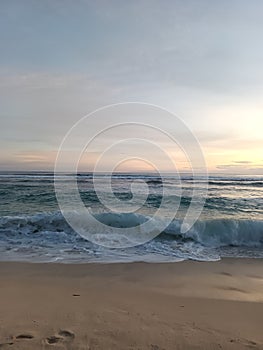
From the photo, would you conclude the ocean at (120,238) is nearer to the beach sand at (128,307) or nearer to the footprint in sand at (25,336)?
the beach sand at (128,307)

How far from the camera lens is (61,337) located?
3.04 metres

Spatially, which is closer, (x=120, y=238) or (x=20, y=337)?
(x=20, y=337)

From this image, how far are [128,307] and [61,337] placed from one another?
1026 mm

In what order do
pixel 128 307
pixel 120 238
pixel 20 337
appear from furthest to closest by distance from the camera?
1. pixel 120 238
2. pixel 128 307
3. pixel 20 337

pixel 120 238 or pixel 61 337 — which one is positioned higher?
pixel 61 337

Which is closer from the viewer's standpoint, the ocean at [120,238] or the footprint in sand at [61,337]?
the footprint in sand at [61,337]

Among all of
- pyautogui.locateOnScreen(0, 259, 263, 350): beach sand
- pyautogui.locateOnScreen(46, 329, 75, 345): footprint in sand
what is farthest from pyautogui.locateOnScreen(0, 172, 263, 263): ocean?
pyautogui.locateOnScreen(46, 329, 75, 345): footprint in sand

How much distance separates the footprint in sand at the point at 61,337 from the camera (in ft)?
9.73

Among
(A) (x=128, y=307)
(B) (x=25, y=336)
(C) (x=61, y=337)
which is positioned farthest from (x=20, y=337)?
(A) (x=128, y=307)

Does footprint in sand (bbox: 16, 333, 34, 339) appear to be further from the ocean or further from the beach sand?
the ocean

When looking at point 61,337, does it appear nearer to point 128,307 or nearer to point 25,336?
point 25,336

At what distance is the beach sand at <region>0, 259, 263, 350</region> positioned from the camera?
3.04m

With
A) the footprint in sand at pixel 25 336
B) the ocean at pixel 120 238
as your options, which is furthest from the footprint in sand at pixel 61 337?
the ocean at pixel 120 238

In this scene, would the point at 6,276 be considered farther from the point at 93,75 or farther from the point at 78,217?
the point at 93,75
